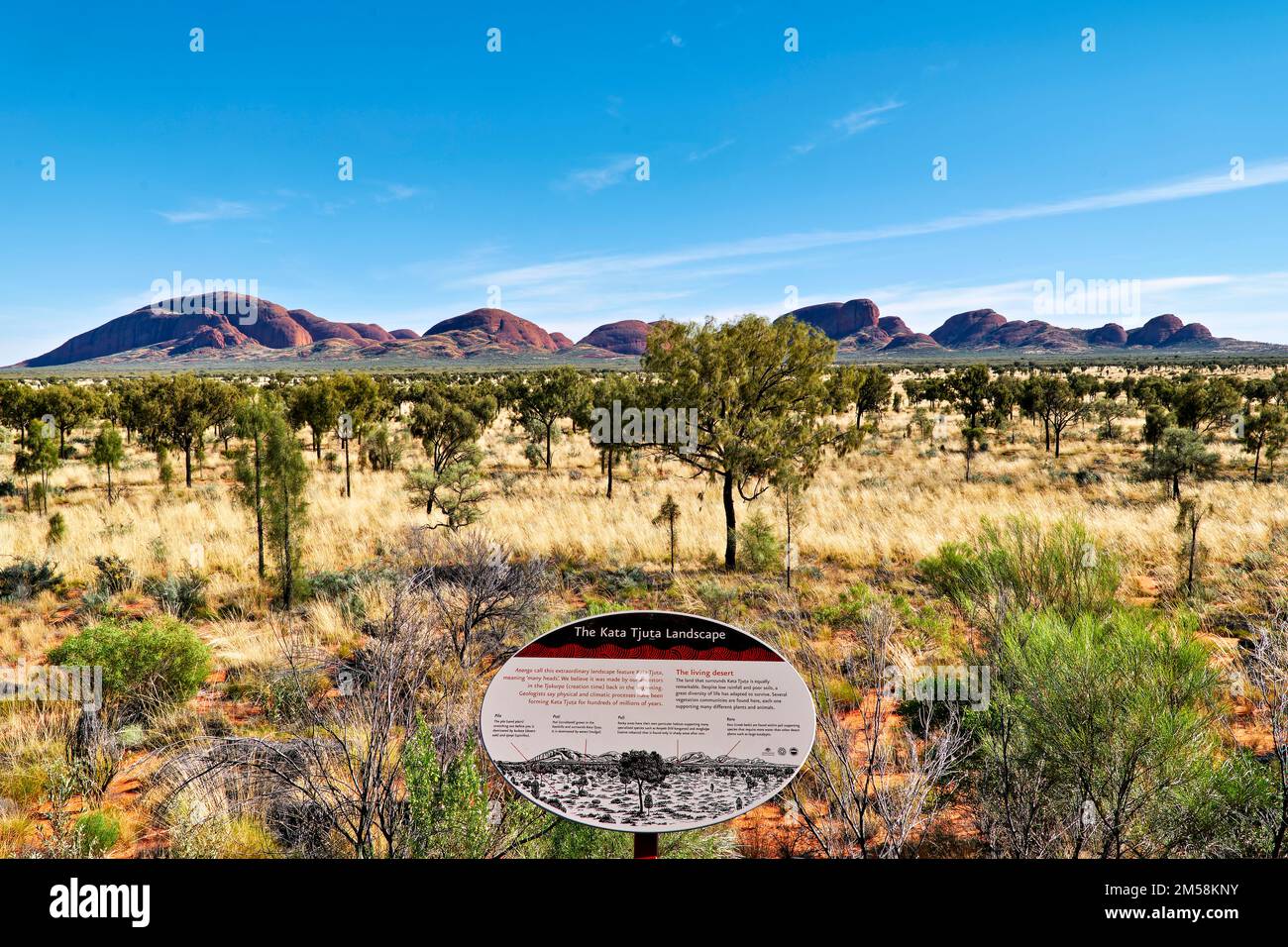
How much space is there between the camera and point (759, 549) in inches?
504

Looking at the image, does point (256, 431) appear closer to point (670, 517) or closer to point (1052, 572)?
point (670, 517)

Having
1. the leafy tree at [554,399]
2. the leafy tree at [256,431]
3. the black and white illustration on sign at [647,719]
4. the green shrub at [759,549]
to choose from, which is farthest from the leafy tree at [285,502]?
the leafy tree at [554,399]

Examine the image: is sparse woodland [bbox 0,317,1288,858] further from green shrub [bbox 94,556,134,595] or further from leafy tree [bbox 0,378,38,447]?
leafy tree [bbox 0,378,38,447]

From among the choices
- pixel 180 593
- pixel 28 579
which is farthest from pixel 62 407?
pixel 180 593

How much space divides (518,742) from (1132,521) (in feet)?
54.0

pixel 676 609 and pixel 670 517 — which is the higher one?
pixel 670 517

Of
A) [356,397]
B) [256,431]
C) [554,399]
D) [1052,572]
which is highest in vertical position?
[356,397]

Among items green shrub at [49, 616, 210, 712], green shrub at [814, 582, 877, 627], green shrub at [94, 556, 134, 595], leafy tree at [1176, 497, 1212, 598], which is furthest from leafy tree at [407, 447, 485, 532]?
leafy tree at [1176, 497, 1212, 598]

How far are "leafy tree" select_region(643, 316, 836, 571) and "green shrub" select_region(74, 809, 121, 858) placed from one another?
978 centimetres

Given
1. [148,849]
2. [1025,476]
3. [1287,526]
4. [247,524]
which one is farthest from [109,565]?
[1025,476]

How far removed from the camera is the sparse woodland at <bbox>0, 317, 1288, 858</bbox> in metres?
4.08

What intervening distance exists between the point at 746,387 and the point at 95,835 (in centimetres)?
1121

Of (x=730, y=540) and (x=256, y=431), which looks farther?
(x=730, y=540)

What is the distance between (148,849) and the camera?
446 centimetres
